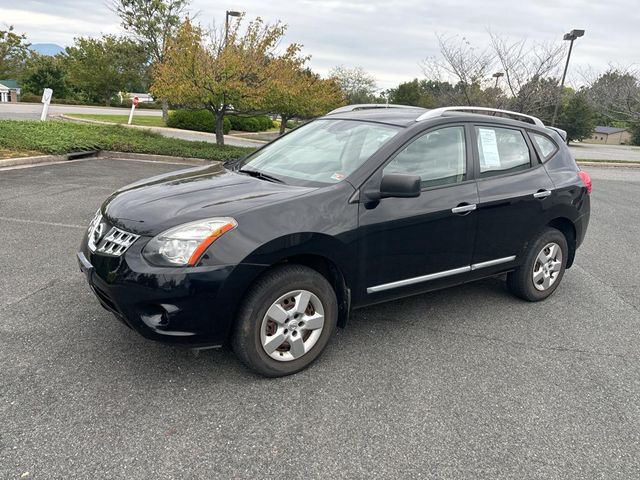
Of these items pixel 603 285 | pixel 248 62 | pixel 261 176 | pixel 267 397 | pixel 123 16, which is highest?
pixel 123 16

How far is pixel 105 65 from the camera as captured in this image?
35781mm

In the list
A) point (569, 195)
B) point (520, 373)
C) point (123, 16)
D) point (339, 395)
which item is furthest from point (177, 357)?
point (123, 16)

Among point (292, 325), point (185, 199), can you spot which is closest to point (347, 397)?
point (292, 325)

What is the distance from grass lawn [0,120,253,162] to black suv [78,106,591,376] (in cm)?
906

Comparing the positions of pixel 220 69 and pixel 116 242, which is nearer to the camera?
pixel 116 242

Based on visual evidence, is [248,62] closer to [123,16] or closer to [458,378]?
[458,378]

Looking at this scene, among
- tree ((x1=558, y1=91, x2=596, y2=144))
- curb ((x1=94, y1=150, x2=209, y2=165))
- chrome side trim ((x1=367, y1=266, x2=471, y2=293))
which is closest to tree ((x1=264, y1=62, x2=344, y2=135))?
curb ((x1=94, y1=150, x2=209, y2=165))

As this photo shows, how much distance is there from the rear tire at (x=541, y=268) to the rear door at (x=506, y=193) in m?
0.15

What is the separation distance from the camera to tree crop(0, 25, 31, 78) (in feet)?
184

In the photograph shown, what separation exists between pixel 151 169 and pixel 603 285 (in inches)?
374

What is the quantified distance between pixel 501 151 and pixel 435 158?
80 cm

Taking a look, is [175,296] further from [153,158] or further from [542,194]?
[153,158]

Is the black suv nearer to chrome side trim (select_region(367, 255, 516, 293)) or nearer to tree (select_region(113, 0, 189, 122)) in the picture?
chrome side trim (select_region(367, 255, 516, 293))

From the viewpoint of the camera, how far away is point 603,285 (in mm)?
5277
